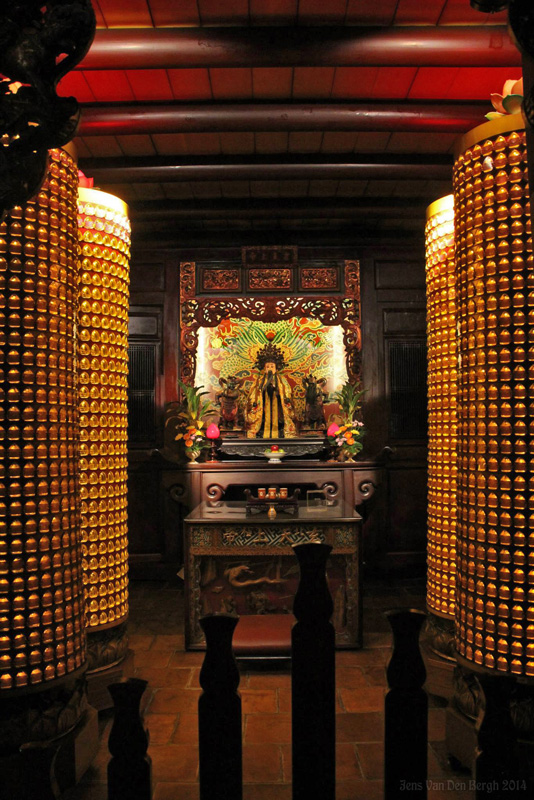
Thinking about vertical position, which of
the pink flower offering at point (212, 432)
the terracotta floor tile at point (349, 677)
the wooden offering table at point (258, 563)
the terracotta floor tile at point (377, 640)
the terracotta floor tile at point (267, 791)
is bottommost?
the terracotta floor tile at point (377, 640)

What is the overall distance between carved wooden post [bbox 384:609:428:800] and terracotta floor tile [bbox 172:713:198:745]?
2.03m

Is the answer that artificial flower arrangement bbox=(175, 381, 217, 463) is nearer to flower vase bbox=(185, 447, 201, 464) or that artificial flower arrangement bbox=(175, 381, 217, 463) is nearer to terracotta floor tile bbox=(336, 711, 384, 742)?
flower vase bbox=(185, 447, 201, 464)

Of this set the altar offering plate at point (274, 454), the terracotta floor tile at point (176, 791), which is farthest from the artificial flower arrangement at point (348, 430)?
the terracotta floor tile at point (176, 791)

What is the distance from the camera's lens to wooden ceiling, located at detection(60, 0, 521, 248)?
2.70 meters

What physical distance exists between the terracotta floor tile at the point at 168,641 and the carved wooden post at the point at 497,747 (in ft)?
11.1

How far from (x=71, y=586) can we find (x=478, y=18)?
10.9 ft

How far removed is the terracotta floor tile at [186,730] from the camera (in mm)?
2625

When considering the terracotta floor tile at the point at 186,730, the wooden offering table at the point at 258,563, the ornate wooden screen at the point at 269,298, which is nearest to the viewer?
the terracotta floor tile at the point at 186,730

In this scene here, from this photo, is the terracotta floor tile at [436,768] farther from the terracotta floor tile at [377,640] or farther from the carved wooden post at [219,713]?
the carved wooden post at [219,713]

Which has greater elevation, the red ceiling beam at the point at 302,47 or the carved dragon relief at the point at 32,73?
the red ceiling beam at the point at 302,47

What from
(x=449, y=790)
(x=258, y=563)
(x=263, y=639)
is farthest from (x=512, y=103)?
(x=263, y=639)

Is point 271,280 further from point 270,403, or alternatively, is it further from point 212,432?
point 212,432

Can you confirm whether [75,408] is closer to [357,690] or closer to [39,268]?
[39,268]

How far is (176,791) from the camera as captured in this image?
2.19 m
